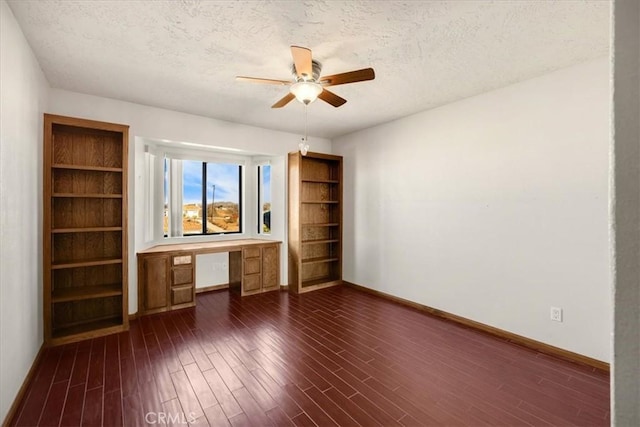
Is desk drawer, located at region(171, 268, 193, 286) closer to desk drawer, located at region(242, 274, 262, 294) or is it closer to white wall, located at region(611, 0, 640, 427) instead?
desk drawer, located at region(242, 274, 262, 294)

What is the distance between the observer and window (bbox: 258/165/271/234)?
16.8ft

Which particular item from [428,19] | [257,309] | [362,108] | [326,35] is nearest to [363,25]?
[326,35]

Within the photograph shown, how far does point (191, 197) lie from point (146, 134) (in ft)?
4.12

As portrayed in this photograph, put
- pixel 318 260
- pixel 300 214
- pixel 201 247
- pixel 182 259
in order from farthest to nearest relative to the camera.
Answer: pixel 318 260, pixel 300 214, pixel 201 247, pixel 182 259

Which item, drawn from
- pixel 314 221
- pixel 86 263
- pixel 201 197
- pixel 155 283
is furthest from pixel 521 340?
pixel 201 197

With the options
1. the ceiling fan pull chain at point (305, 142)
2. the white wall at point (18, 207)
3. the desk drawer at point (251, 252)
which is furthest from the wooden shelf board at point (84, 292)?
the ceiling fan pull chain at point (305, 142)

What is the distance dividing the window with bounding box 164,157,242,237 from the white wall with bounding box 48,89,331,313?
52cm

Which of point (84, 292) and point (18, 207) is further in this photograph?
point (84, 292)

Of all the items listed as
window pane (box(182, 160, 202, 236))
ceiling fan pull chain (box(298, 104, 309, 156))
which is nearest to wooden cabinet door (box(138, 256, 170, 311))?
window pane (box(182, 160, 202, 236))

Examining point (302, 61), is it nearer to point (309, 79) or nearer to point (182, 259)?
point (309, 79)

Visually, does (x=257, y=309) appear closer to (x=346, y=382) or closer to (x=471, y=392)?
(x=346, y=382)

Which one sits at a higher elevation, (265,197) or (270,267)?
(265,197)

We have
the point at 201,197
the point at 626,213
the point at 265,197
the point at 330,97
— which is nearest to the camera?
the point at 626,213

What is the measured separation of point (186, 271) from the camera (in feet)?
12.9
